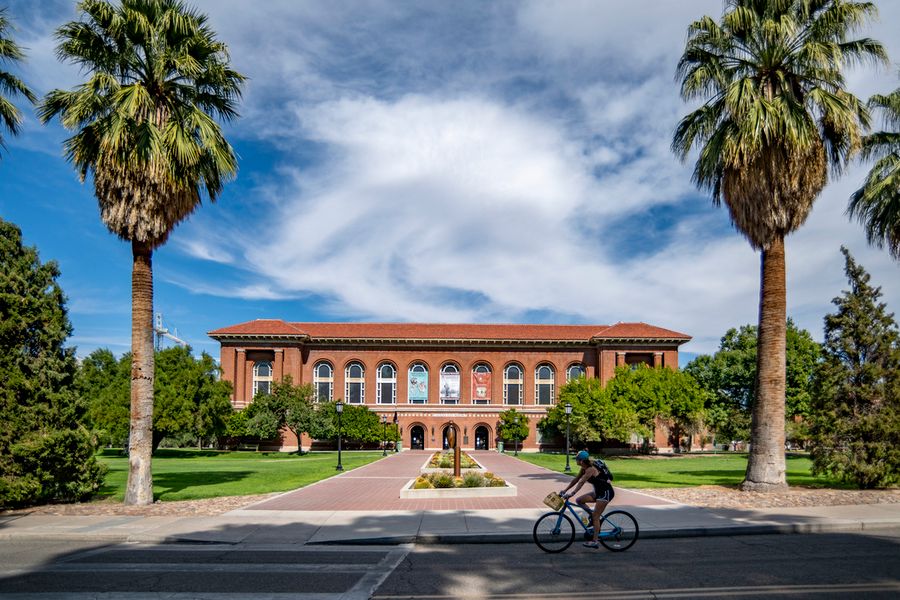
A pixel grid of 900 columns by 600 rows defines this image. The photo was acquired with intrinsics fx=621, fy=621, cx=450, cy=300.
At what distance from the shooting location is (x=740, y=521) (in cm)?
1273

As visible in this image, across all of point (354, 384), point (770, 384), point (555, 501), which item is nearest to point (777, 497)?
point (770, 384)

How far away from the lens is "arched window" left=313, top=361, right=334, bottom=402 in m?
63.0

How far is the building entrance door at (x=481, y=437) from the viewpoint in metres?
63.0

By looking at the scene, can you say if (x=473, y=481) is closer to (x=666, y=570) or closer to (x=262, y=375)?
(x=666, y=570)

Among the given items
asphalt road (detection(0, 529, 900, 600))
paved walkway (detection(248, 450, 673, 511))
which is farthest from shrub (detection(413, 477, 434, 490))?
asphalt road (detection(0, 529, 900, 600))

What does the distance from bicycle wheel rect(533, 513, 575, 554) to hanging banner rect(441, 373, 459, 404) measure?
52982 millimetres

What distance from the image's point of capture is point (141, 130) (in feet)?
51.1

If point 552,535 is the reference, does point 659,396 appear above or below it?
below

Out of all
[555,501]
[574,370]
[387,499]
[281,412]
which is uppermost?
[574,370]

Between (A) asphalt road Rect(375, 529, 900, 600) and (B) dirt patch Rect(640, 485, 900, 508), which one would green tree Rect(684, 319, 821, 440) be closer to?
(B) dirt patch Rect(640, 485, 900, 508)

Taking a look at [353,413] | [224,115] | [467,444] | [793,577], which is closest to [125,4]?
[224,115]

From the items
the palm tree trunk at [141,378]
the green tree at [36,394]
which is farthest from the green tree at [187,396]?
the palm tree trunk at [141,378]

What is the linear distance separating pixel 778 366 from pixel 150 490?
56.5 feet

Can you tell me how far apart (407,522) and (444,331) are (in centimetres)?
5207
